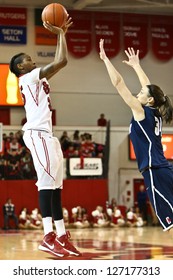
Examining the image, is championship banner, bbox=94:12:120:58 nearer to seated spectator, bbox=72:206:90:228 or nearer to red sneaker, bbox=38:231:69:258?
seated spectator, bbox=72:206:90:228

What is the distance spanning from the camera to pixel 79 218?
20.4 metres

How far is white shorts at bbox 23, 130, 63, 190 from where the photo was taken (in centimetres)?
670

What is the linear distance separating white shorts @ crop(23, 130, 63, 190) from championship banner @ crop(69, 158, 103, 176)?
14.2m

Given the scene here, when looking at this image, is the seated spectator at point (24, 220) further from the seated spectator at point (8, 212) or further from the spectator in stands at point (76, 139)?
the spectator in stands at point (76, 139)

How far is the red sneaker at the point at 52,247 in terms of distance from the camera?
6.60 m

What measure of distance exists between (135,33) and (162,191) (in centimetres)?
2056

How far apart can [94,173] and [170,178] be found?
49.2 ft

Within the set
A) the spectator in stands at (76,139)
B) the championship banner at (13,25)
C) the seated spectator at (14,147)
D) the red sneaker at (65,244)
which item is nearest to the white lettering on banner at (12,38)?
the championship banner at (13,25)

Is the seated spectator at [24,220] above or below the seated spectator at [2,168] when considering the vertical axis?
below

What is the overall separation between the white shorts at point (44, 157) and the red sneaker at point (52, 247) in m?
0.52

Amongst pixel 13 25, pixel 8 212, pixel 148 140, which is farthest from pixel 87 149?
pixel 148 140

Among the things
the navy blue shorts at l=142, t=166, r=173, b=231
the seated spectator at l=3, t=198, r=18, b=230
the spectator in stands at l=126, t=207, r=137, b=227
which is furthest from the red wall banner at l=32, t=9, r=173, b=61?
the navy blue shorts at l=142, t=166, r=173, b=231
